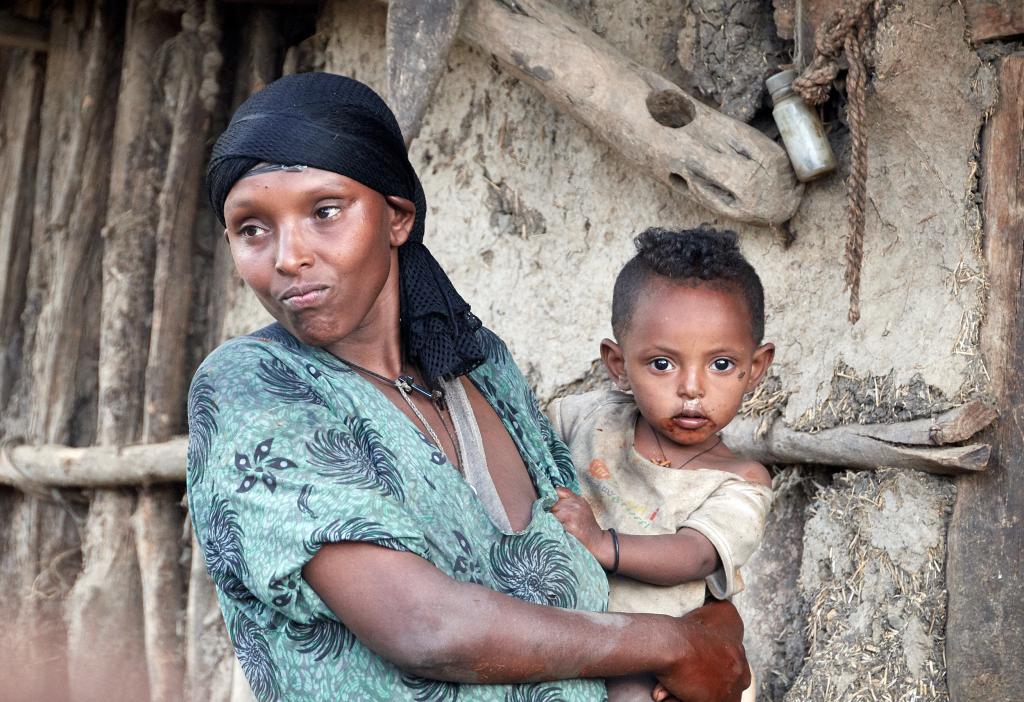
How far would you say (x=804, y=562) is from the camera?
3.86 m

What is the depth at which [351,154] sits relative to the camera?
2.01 metres

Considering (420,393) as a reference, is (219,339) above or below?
above

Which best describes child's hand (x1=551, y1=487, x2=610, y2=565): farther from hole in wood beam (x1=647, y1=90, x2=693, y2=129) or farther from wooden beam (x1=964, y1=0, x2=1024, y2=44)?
wooden beam (x1=964, y1=0, x2=1024, y2=44)

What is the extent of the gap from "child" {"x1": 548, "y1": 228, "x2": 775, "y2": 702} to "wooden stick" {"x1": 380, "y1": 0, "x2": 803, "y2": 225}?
43.6 inches

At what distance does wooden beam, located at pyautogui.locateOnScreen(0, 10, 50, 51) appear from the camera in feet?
17.8

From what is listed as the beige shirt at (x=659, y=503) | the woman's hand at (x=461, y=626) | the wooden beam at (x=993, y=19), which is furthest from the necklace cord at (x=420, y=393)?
the wooden beam at (x=993, y=19)

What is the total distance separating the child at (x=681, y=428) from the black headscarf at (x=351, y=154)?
1.62 feet

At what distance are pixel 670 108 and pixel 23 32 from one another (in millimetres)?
3186

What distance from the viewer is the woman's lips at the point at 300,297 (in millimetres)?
1976

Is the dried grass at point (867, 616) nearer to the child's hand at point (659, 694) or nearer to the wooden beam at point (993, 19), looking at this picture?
the wooden beam at point (993, 19)

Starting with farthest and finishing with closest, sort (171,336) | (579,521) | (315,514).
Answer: (171,336), (579,521), (315,514)

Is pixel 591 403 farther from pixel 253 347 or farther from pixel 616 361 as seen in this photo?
pixel 253 347

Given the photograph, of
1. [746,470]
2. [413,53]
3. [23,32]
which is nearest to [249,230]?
[746,470]

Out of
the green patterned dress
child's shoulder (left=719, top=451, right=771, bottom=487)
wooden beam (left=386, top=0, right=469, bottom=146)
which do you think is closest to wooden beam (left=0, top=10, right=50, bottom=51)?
wooden beam (left=386, top=0, right=469, bottom=146)
